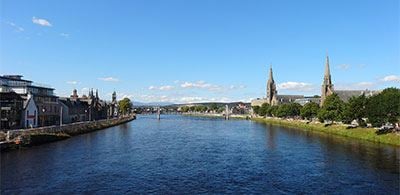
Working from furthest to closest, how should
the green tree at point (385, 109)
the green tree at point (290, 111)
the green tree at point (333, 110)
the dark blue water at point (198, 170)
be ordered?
1. the green tree at point (290, 111)
2. the green tree at point (333, 110)
3. the green tree at point (385, 109)
4. the dark blue water at point (198, 170)

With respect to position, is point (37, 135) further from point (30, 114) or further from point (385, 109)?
point (385, 109)

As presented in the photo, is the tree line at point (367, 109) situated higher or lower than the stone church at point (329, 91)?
lower

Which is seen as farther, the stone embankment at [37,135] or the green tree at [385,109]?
the green tree at [385,109]

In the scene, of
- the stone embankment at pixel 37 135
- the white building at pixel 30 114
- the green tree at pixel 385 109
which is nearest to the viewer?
the stone embankment at pixel 37 135

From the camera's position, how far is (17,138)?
6109 centimetres

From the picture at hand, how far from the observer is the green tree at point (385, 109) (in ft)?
253

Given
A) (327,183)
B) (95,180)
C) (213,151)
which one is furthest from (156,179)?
(213,151)

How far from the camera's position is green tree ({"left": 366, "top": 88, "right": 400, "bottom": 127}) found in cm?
7719

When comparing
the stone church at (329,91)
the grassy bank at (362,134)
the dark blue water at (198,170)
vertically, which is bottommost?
the dark blue water at (198,170)

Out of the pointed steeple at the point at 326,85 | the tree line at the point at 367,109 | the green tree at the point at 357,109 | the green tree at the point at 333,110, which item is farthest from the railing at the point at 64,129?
the pointed steeple at the point at 326,85

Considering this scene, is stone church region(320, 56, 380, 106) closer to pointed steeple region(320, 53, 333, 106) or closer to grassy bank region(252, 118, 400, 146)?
pointed steeple region(320, 53, 333, 106)

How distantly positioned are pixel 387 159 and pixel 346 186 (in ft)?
64.3

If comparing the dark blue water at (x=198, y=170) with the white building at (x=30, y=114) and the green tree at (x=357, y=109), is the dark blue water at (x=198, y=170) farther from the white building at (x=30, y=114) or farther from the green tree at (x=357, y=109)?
the green tree at (x=357, y=109)

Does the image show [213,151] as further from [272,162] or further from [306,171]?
[306,171]
